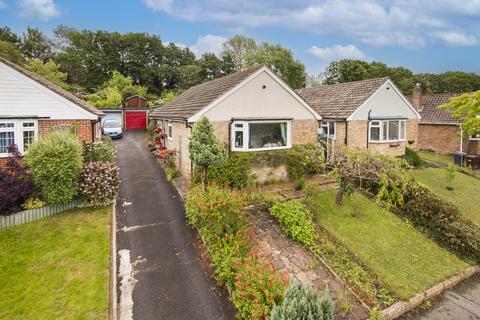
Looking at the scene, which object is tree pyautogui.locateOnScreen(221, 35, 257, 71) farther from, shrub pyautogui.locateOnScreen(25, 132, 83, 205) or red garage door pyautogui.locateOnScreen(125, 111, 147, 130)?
shrub pyautogui.locateOnScreen(25, 132, 83, 205)

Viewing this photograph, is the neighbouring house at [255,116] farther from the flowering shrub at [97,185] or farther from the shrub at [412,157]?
the shrub at [412,157]

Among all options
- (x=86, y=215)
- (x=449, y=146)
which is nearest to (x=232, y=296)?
(x=86, y=215)

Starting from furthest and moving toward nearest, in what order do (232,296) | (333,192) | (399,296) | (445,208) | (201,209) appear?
(333,192) → (445,208) → (201,209) → (399,296) → (232,296)

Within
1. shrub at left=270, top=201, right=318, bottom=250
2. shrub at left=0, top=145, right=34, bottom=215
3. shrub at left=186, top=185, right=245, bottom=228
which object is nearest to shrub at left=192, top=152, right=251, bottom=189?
shrub at left=186, top=185, right=245, bottom=228

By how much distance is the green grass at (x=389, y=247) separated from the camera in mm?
8145

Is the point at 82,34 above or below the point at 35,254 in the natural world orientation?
above

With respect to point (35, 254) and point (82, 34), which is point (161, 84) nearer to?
point (82, 34)

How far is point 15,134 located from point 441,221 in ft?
60.6

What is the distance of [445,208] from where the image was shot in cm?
1034

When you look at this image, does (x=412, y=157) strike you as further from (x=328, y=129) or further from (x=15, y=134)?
(x=15, y=134)

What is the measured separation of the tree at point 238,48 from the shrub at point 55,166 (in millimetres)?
66797

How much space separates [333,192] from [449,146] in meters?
21.1

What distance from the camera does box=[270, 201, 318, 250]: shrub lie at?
942 centimetres

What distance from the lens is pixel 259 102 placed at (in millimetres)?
14438
